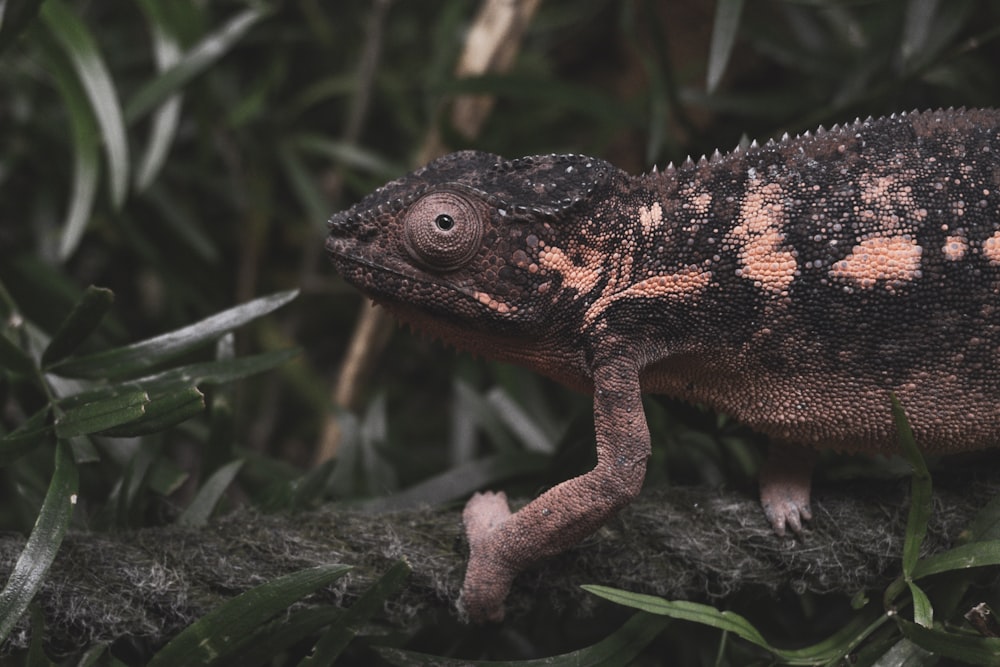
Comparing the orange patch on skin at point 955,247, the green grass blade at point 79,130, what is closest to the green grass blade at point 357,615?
the orange patch on skin at point 955,247

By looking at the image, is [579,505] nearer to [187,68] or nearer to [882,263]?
[882,263]

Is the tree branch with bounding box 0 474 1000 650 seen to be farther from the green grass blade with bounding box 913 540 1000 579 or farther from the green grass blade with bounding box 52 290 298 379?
the green grass blade with bounding box 52 290 298 379

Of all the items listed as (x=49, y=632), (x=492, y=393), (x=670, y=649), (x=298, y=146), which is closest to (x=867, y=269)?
(x=670, y=649)

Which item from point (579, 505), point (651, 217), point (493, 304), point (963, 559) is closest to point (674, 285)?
point (651, 217)

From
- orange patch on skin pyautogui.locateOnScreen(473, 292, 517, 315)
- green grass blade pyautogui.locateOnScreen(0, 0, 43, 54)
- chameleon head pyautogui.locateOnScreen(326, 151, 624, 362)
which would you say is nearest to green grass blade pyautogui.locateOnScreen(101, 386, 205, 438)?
chameleon head pyautogui.locateOnScreen(326, 151, 624, 362)

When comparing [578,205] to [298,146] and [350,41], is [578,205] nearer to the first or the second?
[298,146]

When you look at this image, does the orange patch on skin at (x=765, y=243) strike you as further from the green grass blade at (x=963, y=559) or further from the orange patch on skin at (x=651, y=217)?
the green grass blade at (x=963, y=559)

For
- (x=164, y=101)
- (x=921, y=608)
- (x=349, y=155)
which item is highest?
(x=164, y=101)
